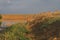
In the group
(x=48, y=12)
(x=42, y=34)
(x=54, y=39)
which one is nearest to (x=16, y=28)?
(x=42, y=34)

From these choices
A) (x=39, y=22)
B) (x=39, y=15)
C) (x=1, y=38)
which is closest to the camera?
(x=1, y=38)

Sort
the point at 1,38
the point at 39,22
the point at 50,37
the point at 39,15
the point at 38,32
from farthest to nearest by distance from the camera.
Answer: the point at 39,15
the point at 39,22
the point at 38,32
the point at 50,37
the point at 1,38

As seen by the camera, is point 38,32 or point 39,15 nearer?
point 38,32

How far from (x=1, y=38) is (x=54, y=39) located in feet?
10.6

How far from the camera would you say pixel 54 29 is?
702 inches

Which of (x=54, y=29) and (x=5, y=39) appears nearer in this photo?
(x=5, y=39)

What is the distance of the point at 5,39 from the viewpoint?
50.5 ft

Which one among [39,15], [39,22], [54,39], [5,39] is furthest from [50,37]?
[39,15]

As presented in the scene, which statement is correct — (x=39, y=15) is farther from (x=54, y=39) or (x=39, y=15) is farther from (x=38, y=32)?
(x=54, y=39)

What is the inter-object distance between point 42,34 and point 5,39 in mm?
3685

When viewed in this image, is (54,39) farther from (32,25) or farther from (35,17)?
(35,17)

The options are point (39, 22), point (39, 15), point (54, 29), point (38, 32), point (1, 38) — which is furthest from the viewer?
point (39, 15)

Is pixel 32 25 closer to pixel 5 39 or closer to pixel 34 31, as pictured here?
pixel 34 31

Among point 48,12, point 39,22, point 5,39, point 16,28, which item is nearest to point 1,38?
point 5,39
